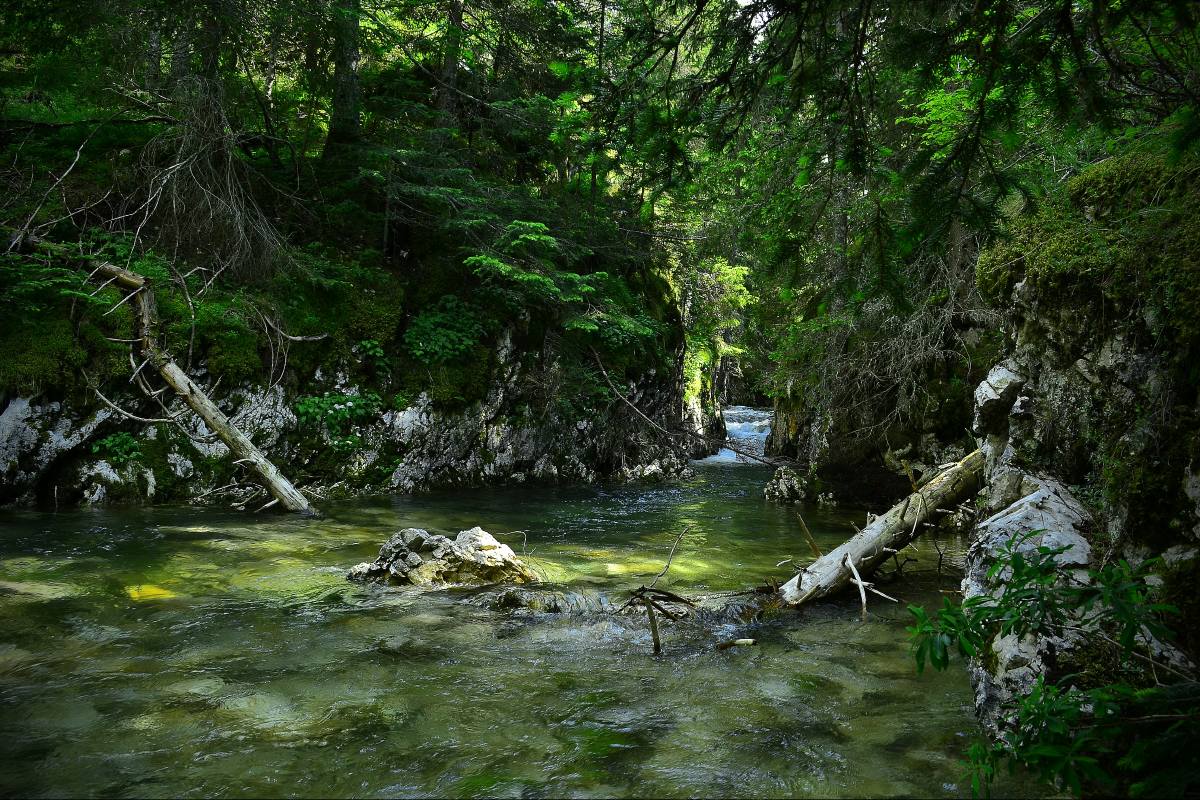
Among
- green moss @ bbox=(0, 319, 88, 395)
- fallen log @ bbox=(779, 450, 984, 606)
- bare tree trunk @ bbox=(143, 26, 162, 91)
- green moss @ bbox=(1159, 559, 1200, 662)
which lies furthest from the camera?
green moss @ bbox=(0, 319, 88, 395)

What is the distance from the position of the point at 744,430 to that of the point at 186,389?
20105 millimetres

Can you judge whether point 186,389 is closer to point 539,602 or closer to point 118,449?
point 118,449

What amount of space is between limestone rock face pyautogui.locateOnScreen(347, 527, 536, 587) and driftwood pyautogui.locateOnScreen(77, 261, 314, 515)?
3.21 meters

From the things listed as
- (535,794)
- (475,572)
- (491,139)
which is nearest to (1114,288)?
(535,794)

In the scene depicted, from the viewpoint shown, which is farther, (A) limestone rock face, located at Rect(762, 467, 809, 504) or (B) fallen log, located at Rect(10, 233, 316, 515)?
(A) limestone rock face, located at Rect(762, 467, 809, 504)

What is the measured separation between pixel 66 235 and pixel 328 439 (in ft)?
15.0

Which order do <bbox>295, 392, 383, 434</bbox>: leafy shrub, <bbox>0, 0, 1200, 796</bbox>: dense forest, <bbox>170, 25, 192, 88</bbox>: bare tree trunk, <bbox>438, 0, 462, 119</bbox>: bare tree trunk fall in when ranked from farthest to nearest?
<bbox>295, 392, 383, 434</bbox>: leafy shrub
<bbox>438, 0, 462, 119</bbox>: bare tree trunk
<bbox>170, 25, 192, 88</bbox>: bare tree trunk
<bbox>0, 0, 1200, 796</bbox>: dense forest

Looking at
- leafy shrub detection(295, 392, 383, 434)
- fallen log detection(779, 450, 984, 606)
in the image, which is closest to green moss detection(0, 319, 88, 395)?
leafy shrub detection(295, 392, 383, 434)

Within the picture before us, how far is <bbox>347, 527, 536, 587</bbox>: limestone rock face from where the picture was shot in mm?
6180

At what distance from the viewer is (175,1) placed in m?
5.49

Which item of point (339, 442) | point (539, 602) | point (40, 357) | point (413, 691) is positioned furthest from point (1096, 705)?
point (40, 357)

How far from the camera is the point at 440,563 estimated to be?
20.7 ft

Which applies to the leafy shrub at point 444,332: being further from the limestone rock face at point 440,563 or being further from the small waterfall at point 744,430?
the small waterfall at point 744,430

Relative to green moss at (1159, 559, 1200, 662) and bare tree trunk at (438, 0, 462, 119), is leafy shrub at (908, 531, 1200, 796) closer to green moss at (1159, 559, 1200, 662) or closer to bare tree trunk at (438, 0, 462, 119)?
green moss at (1159, 559, 1200, 662)
